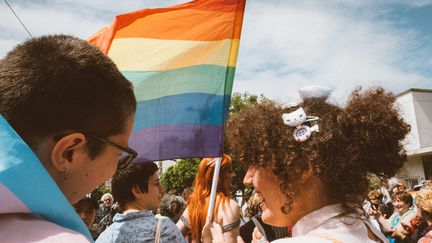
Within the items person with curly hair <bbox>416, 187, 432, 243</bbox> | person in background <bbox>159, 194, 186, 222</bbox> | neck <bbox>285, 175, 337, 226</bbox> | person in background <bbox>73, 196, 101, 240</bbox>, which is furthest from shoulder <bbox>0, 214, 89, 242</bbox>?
person in background <bbox>159, 194, 186, 222</bbox>

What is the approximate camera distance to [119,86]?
117 cm

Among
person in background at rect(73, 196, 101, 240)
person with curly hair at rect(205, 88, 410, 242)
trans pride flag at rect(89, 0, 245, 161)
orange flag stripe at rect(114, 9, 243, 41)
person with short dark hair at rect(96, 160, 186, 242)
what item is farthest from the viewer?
person in background at rect(73, 196, 101, 240)

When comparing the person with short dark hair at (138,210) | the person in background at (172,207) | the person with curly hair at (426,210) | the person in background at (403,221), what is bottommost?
the person in background at (403,221)

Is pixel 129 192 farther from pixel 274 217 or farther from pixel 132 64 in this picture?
pixel 274 217

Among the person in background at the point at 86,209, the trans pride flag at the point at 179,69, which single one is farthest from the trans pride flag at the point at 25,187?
the person in background at the point at 86,209

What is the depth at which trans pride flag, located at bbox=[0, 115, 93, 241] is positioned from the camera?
0.82 m

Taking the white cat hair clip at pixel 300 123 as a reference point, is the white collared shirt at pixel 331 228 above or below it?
below

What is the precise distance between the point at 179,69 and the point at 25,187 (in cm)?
289

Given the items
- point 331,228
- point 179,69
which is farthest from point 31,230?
point 179,69

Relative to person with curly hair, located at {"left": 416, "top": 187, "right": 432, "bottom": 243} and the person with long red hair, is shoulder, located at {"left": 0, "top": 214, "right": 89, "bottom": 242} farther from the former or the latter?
person with curly hair, located at {"left": 416, "top": 187, "right": 432, "bottom": 243}

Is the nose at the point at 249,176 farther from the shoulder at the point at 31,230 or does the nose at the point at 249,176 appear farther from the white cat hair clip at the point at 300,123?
the shoulder at the point at 31,230

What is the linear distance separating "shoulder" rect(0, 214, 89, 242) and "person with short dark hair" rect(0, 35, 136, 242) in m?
0.22

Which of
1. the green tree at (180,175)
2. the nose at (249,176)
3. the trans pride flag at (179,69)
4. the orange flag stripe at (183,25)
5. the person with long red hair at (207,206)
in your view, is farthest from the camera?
the green tree at (180,175)

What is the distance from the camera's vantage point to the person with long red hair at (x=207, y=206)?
405 centimetres
